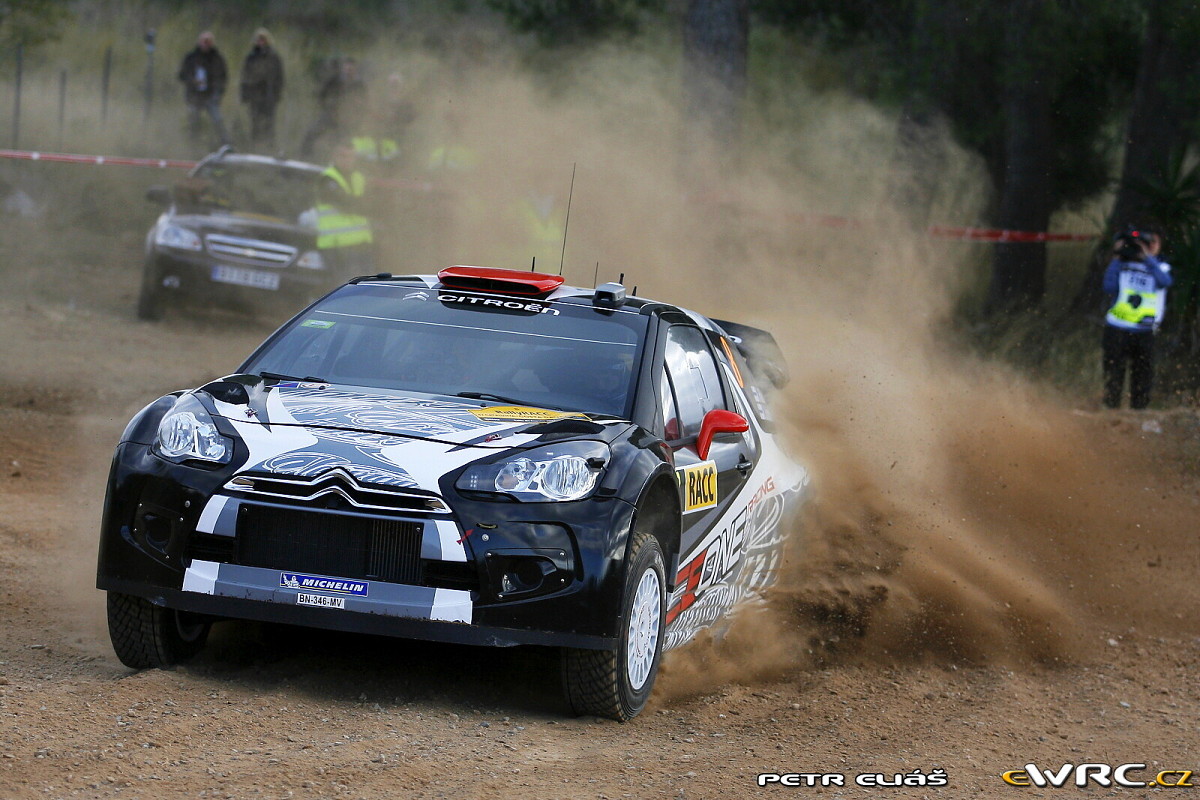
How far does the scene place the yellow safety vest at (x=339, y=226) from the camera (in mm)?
15930

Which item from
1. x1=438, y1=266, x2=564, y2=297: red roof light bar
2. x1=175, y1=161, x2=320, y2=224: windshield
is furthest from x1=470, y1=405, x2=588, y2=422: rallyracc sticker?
x1=175, y1=161, x2=320, y2=224: windshield

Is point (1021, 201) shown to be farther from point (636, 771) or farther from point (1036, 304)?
point (636, 771)

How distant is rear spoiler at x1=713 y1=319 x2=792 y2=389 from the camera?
789 centimetres

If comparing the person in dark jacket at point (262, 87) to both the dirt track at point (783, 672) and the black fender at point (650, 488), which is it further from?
the black fender at point (650, 488)

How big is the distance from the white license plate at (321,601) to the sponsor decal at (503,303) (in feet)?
5.85

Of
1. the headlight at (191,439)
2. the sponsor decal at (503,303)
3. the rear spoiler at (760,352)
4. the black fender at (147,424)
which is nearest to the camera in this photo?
the headlight at (191,439)

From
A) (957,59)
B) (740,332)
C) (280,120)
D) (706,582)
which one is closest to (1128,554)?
(740,332)

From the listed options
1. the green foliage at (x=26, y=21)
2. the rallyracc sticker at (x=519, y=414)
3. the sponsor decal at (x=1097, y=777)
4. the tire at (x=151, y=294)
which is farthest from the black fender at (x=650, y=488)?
the green foliage at (x=26, y=21)

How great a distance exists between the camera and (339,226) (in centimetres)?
1616

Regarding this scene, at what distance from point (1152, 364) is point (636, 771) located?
9.92 m

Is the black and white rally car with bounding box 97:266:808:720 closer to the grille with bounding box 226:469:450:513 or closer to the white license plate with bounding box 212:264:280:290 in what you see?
the grille with bounding box 226:469:450:513

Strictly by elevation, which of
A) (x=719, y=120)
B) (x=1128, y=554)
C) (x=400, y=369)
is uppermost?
(x=719, y=120)

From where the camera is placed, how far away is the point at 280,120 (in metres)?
24.1

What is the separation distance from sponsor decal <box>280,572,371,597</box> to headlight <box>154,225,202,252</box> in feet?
36.3
